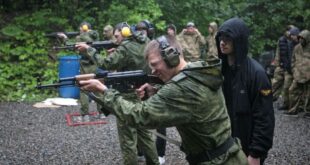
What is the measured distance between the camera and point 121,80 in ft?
13.2

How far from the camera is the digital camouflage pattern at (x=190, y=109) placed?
2.84m

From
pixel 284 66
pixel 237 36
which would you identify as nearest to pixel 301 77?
pixel 284 66

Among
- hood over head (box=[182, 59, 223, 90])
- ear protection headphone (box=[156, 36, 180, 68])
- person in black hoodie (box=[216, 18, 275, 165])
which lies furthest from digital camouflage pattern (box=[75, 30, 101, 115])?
hood over head (box=[182, 59, 223, 90])

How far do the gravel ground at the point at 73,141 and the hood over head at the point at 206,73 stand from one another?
399cm

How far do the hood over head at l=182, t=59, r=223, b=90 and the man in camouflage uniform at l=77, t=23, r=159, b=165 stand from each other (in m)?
2.81

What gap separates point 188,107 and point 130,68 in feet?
11.2

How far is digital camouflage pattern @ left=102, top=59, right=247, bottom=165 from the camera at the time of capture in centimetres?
284

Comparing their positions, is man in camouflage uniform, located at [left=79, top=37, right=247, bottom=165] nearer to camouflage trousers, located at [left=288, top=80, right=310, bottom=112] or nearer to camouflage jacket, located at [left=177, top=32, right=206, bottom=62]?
camouflage trousers, located at [left=288, top=80, right=310, bottom=112]

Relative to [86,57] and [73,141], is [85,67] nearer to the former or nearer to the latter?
[86,57]

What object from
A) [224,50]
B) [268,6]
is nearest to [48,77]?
[268,6]

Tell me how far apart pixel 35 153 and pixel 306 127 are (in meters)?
5.74

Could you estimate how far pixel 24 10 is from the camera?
16438 mm

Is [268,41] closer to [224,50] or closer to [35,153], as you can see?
[35,153]

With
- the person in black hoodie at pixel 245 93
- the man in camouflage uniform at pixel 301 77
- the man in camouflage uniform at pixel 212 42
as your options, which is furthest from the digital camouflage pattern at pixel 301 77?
the person in black hoodie at pixel 245 93
